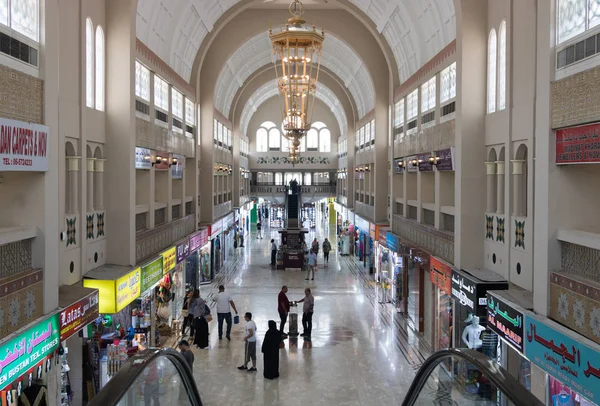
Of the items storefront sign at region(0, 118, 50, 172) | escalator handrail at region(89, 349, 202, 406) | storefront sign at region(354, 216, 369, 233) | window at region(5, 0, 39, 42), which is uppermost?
window at region(5, 0, 39, 42)

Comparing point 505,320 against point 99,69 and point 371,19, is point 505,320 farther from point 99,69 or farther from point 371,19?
point 371,19

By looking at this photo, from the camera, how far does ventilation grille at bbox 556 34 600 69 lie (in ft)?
21.2

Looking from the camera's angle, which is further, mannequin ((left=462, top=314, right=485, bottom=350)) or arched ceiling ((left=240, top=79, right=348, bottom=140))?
arched ceiling ((left=240, top=79, right=348, bottom=140))

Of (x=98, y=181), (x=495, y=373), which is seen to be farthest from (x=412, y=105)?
(x=495, y=373)

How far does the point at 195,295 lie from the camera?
1375cm

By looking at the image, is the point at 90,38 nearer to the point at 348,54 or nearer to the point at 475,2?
the point at 475,2

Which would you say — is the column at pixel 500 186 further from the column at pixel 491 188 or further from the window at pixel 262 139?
the window at pixel 262 139

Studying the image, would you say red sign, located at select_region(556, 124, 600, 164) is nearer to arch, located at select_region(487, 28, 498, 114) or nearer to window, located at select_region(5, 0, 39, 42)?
arch, located at select_region(487, 28, 498, 114)

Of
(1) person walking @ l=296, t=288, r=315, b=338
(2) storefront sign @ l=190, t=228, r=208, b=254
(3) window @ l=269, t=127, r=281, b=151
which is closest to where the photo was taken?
(1) person walking @ l=296, t=288, r=315, b=338

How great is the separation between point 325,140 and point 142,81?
35183mm

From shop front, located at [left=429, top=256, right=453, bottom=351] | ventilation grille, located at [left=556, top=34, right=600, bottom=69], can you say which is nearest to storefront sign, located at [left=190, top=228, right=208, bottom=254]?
shop front, located at [left=429, top=256, right=453, bottom=351]

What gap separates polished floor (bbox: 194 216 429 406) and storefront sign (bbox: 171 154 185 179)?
4.19 metres

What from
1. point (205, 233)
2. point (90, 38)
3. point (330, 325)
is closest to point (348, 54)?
point (205, 233)

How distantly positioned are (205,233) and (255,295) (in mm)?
2754
